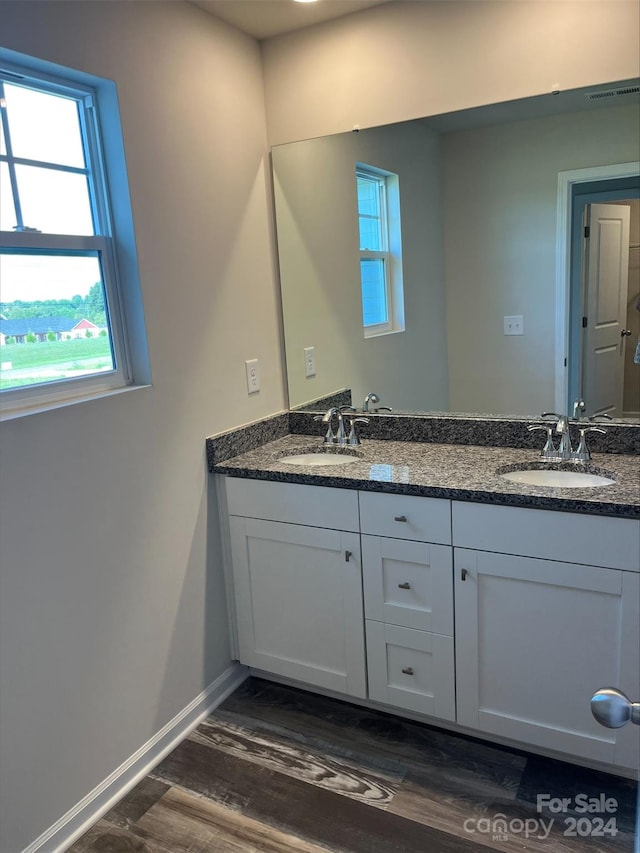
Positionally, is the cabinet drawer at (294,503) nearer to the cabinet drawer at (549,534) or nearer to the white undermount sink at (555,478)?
the cabinet drawer at (549,534)

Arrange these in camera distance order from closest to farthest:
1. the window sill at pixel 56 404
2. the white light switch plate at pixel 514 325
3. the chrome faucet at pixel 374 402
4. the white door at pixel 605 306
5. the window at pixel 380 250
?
the window sill at pixel 56 404 < the white door at pixel 605 306 < the white light switch plate at pixel 514 325 < the window at pixel 380 250 < the chrome faucet at pixel 374 402

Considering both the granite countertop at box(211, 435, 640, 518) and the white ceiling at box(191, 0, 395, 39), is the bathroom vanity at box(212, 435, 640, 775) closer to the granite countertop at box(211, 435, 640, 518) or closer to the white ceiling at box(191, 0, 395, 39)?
the granite countertop at box(211, 435, 640, 518)

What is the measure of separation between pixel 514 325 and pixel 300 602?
1217 mm

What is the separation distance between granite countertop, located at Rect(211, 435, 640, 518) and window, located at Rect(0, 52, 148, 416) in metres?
0.62

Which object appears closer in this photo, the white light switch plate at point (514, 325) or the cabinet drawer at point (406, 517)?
the cabinet drawer at point (406, 517)

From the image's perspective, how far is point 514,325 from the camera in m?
2.21

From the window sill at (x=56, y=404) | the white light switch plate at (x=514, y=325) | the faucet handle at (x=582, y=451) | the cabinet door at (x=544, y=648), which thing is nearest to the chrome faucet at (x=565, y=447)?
the faucet handle at (x=582, y=451)

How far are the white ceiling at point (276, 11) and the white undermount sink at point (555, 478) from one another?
1.61 m

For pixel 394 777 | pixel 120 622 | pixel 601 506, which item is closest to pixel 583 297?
pixel 601 506

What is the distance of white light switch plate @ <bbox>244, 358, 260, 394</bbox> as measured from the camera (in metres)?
2.40

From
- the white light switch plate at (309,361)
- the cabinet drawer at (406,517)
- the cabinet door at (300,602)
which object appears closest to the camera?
the cabinet drawer at (406,517)

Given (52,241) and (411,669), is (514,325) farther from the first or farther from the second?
(52,241)

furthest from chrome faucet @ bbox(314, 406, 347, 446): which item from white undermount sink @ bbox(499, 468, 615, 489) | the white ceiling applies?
the white ceiling

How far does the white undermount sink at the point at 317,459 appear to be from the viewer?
93.3 inches
